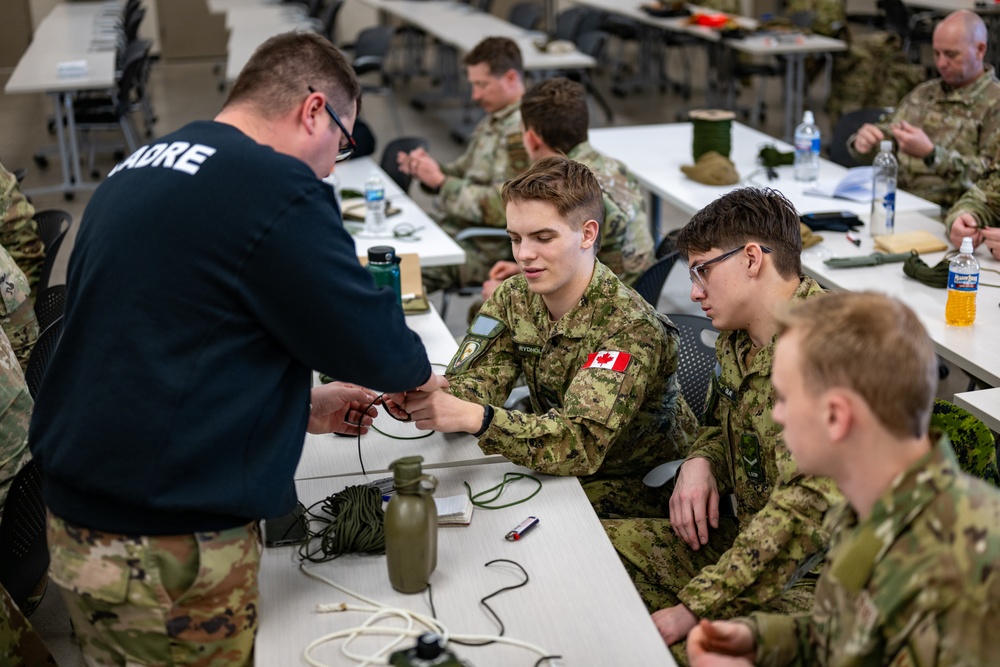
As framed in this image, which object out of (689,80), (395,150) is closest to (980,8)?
(689,80)

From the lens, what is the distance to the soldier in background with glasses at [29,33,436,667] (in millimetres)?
1647

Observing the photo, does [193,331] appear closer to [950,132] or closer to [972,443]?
[972,443]

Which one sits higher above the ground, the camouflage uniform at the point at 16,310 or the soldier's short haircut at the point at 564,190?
the soldier's short haircut at the point at 564,190

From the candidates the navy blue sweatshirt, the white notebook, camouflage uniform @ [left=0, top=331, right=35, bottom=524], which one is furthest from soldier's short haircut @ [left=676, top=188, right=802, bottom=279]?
camouflage uniform @ [left=0, top=331, right=35, bottom=524]

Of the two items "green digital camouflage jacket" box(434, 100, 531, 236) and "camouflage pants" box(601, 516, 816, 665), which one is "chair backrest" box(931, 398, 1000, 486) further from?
"green digital camouflage jacket" box(434, 100, 531, 236)

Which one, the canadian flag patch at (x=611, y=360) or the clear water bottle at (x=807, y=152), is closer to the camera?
the canadian flag patch at (x=611, y=360)

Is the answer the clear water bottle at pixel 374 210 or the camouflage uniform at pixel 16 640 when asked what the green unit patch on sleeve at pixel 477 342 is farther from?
the clear water bottle at pixel 374 210

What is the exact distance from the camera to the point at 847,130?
5.29 m

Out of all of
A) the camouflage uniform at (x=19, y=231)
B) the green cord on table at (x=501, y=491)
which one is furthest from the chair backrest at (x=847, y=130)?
A: the camouflage uniform at (x=19, y=231)

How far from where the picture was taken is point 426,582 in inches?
73.3

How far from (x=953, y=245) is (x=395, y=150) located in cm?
274

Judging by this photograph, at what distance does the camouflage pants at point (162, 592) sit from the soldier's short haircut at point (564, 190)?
42.6 inches

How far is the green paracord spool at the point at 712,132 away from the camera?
4805 mm

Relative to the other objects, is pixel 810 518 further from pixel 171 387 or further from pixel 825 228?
pixel 825 228
